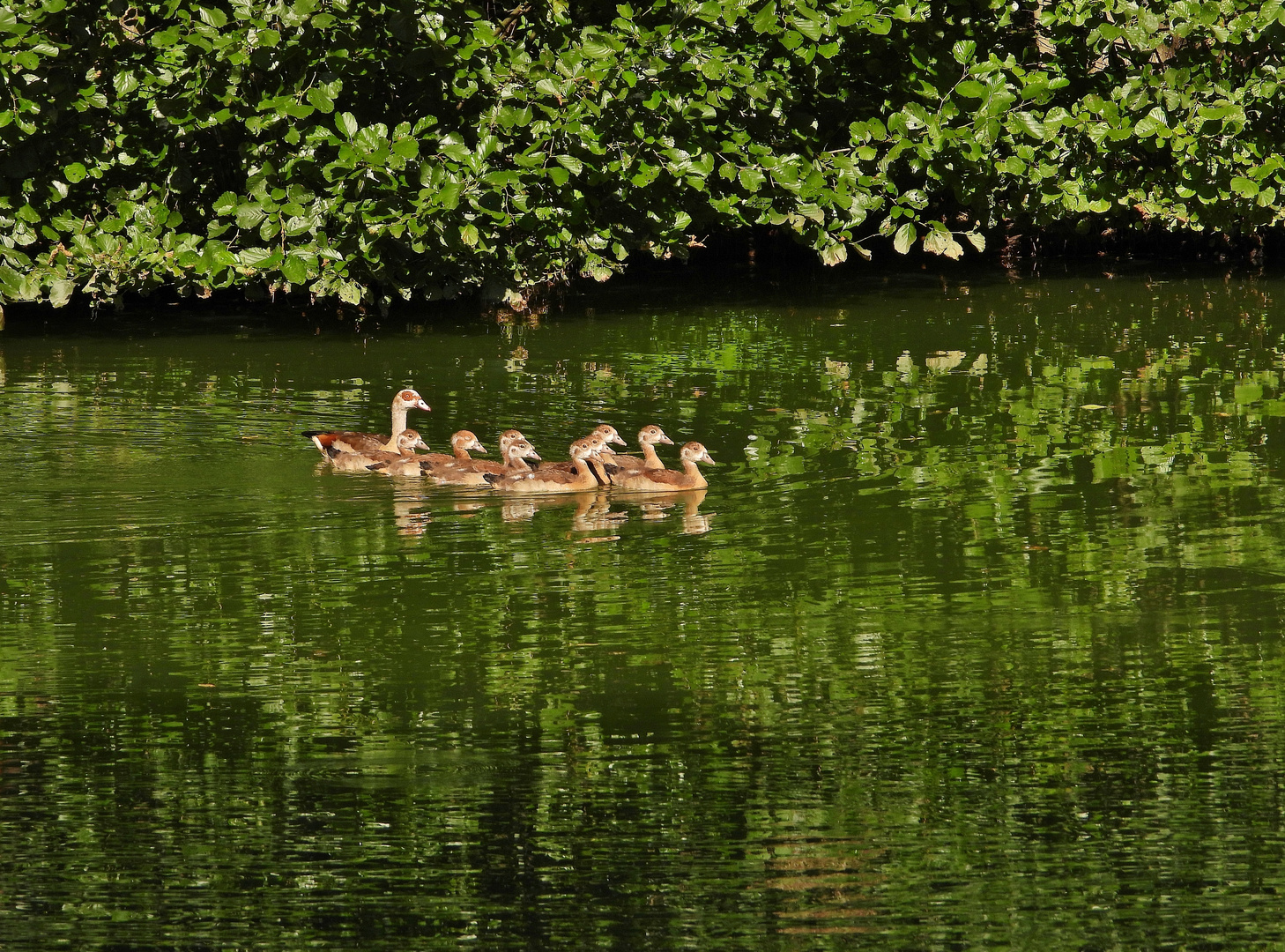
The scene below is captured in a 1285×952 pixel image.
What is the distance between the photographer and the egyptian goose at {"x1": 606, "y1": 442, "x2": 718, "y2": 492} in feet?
38.9

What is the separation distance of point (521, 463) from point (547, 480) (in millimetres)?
307

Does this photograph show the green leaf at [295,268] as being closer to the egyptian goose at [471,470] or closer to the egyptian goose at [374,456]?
the egyptian goose at [374,456]

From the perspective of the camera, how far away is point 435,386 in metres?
Result: 15.7

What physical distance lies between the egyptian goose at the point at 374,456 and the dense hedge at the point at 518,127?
470 centimetres

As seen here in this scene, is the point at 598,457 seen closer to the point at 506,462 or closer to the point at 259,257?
the point at 506,462

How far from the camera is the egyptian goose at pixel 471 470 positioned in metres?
12.0

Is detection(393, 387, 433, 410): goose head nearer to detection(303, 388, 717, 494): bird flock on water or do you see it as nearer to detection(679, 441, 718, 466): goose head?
detection(303, 388, 717, 494): bird flock on water

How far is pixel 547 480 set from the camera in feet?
39.0

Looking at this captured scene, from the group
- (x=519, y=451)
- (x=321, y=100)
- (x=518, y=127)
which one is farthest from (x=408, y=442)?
(x=518, y=127)

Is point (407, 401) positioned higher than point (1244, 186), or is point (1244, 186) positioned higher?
point (1244, 186)

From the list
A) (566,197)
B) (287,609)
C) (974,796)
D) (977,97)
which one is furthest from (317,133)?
(974,796)

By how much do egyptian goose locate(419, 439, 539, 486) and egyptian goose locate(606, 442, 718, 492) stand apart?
579mm

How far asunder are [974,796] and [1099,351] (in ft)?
35.4

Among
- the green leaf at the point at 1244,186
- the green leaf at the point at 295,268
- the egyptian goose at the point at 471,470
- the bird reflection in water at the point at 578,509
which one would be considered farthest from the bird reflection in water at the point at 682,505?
the green leaf at the point at 1244,186
